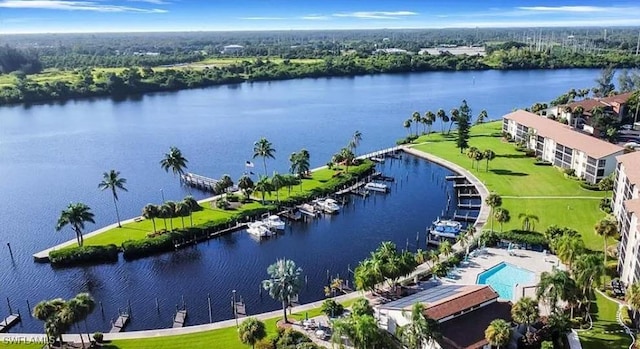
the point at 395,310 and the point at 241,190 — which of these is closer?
the point at 395,310

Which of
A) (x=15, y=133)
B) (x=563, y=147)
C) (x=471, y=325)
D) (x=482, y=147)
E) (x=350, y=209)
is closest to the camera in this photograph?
(x=471, y=325)

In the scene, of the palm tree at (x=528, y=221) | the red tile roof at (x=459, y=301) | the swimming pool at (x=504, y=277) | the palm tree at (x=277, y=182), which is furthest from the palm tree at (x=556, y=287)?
the palm tree at (x=277, y=182)

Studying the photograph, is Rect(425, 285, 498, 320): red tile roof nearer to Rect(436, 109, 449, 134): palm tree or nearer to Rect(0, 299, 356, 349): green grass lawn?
Rect(0, 299, 356, 349): green grass lawn

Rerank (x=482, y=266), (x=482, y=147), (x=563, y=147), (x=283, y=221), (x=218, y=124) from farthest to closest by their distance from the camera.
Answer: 1. (x=218, y=124)
2. (x=482, y=147)
3. (x=563, y=147)
4. (x=283, y=221)
5. (x=482, y=266)

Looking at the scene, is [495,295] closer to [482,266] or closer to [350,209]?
[482,266]

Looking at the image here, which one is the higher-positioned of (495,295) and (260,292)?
(495,295)

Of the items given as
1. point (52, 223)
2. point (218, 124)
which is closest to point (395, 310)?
point (52, 223)

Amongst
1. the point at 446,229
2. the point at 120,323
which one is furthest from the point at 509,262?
the point at 120,323
